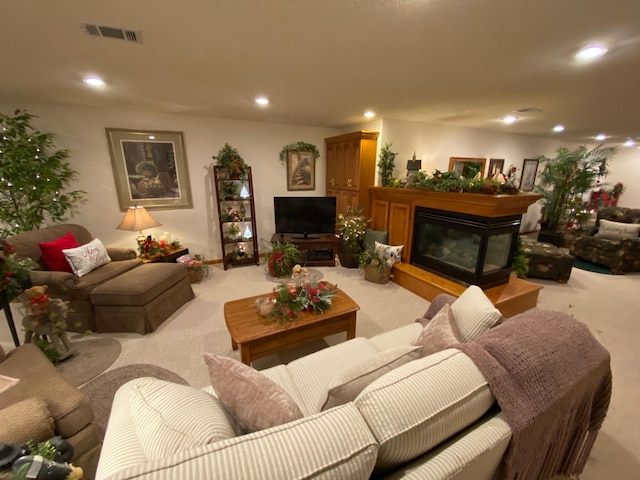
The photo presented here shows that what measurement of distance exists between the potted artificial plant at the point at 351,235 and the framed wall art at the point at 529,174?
4.31 metres

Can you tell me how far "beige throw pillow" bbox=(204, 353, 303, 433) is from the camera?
32.4 inches

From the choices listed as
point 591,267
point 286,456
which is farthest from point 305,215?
point 591,267

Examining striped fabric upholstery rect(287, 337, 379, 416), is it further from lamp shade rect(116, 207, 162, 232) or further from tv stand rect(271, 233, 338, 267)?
lamp shade rect(116, 207, 162, 232)

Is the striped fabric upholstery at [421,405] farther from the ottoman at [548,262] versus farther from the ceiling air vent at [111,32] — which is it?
the ottoman at [548,262]

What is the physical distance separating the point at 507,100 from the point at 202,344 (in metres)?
4.11

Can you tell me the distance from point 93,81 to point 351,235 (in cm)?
340

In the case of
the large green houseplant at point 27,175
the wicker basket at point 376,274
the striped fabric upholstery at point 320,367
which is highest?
the large green houseplant at point 27,175

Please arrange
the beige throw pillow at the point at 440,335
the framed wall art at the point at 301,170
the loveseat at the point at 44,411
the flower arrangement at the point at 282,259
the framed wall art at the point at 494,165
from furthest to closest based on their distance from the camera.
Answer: the framed wall art at the point at 494,165, the framed wall art at the point at 301,170, the flower arrangement at the point at 282,259, the beige throw pillow at the point at 440,335, the loveseat at the point at 44,411

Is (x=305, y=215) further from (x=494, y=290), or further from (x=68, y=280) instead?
(x=68, y=280)

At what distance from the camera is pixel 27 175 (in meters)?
2.91

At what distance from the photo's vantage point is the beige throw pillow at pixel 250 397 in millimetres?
824

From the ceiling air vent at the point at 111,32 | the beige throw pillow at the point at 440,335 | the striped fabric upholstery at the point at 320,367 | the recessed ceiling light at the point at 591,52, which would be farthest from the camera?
the recessed ceiling light at the point at 591,52

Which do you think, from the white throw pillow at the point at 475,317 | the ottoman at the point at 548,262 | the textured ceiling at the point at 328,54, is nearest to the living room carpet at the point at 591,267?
the ottoman at the point at 548,262

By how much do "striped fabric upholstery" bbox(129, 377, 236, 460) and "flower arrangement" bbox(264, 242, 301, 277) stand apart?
109 inches
